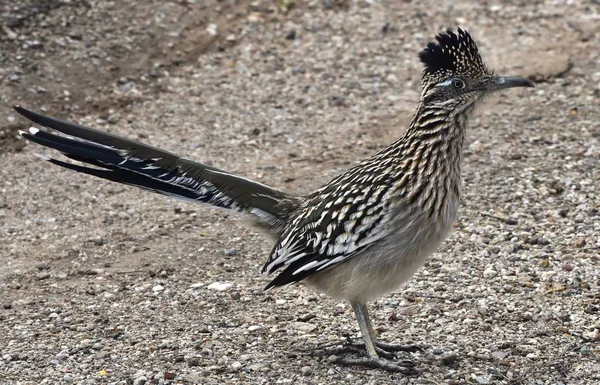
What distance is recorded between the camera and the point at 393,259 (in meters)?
6.11

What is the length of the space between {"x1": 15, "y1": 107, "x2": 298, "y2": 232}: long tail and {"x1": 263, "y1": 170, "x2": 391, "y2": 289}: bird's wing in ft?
1.00

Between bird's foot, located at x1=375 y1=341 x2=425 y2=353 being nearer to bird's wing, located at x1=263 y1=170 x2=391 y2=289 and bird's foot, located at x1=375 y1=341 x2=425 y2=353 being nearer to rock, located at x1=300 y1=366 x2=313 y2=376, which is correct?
rock, located at x1=300 y1=366 x2=313 y2=376

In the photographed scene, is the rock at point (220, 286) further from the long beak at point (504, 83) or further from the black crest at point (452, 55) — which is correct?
the long beak at point (504, 83)

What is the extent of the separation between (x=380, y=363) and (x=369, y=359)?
74 millimetres

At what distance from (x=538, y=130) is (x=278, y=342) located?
423 centimetres

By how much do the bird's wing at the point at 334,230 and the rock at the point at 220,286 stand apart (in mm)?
1027

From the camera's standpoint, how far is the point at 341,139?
395 inches

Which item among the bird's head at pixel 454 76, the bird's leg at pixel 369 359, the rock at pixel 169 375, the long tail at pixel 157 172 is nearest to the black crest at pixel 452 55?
the bird's head at pixel 454 76

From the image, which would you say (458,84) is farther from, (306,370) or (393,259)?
(306,370)

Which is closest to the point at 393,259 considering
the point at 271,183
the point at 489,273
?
the point at 489,273

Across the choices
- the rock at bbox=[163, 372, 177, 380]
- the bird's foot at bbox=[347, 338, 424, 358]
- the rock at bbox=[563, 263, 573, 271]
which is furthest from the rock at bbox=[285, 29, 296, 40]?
the rock at bbox=[163, 372, 177, 380]

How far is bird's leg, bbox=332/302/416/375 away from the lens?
20.7ft

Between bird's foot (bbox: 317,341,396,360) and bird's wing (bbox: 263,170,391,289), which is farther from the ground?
bird's wing (bbox: 263,170,391,289)

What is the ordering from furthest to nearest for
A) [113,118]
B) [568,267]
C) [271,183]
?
[113,118]
[271,183]
[568,267]
